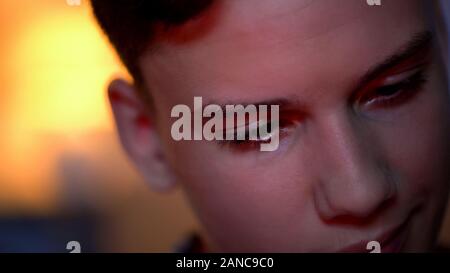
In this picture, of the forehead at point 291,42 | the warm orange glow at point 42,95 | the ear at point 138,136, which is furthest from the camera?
the warm orange glow at point 42,95

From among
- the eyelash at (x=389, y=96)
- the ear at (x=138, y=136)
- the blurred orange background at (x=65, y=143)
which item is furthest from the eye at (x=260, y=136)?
the blurred orange background at (x=65, y=143)

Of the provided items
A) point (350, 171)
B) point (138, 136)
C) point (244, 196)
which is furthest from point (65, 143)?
point (350, 171)

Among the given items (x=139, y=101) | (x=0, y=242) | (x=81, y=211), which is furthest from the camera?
(x=81, y=211)

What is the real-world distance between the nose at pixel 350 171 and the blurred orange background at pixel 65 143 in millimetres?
481

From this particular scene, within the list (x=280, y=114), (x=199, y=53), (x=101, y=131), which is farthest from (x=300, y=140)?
(x=101, y=131)

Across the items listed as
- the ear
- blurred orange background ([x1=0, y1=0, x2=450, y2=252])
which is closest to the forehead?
the ear

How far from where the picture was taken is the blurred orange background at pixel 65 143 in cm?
114

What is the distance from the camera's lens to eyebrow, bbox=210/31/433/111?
2.28 ft

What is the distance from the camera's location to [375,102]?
2.35ft

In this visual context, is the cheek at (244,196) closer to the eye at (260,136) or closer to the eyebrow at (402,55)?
the eye at (260,136)

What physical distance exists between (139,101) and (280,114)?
22 centimetres

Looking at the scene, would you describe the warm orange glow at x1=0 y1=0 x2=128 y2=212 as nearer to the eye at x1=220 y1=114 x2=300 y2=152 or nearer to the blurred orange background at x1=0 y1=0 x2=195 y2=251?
the blurred orange background at x1=0 y1=0 x2=195 y2=251
